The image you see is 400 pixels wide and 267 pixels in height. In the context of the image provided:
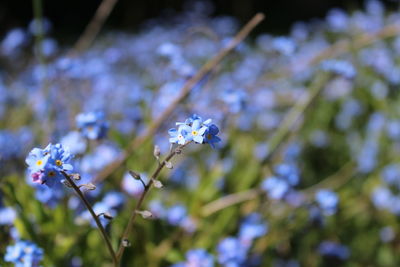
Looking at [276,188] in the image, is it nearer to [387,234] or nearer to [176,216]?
[176,216]

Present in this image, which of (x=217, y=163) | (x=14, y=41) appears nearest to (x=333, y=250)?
(x=217, y=163)

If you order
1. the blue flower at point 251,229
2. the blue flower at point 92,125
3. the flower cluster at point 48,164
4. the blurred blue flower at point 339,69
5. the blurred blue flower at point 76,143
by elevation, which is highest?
the blurred blue flower at point 339,69

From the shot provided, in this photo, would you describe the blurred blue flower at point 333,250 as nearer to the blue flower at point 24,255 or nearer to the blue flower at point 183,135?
the blue flower at point 24,255

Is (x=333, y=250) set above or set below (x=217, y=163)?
below

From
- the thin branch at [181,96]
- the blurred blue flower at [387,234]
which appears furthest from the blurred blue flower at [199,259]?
the blurred blue flower at [387,234]

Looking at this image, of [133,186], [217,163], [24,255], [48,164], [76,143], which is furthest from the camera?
[217,163]
